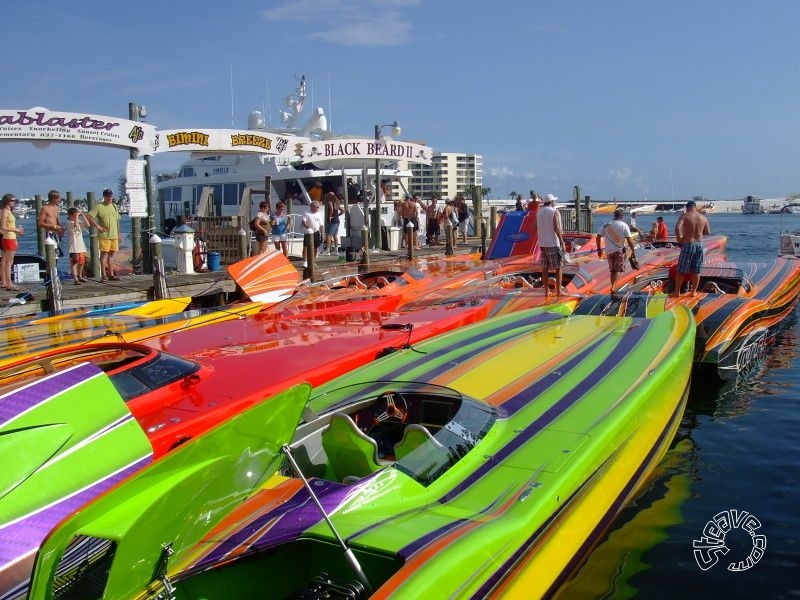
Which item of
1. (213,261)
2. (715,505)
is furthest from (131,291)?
(715,505)

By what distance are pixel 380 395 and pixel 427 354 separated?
1388 millimetres

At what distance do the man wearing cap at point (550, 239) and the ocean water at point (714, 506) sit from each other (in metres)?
2.72

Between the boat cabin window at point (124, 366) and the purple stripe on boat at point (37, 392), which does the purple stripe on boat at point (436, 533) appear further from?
the boat cabin window at point (124, 366)

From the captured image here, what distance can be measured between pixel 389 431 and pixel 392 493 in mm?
1185

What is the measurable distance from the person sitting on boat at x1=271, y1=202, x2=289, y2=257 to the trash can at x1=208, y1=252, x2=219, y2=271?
161cm

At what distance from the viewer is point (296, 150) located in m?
16.4

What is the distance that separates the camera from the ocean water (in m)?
4.40

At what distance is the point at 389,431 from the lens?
4746 mm

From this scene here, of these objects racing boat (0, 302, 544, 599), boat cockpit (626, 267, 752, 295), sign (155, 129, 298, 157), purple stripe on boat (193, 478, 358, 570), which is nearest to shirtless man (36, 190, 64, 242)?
sign (155, 129, 298, 157)

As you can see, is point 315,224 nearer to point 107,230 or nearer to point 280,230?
point 280,230

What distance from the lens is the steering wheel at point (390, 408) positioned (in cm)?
476

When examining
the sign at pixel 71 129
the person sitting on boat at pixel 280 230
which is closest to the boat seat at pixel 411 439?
the sign at pixel 71 129

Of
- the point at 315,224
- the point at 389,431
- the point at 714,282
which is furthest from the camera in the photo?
the point at 315,224

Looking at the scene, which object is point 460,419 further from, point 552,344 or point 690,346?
point 690,346
